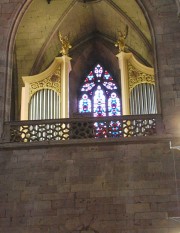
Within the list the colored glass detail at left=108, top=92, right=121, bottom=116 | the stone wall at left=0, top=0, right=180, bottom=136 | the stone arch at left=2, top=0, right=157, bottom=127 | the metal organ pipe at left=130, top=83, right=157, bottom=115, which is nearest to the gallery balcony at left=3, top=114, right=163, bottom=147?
the stone wall at left=0, top=0, right=180, bottom=136

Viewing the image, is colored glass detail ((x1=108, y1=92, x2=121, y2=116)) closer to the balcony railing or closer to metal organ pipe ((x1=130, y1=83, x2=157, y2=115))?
metal organ pipe ((x1=130, y1=83, x2=157, y2=115))

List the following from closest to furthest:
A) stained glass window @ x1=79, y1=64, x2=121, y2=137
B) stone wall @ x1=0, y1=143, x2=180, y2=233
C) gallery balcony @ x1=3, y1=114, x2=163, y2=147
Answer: stone wall @ x1=0, y1=143, x2=180, y2=233 → gallery balcony @ x1=3, y1=114, x2=163, y2=147 → stained glass window @ x1=79, y1=64, x2=121, y2=137

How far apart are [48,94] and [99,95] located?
2.79 m

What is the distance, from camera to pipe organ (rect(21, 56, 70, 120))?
12625 millimetres

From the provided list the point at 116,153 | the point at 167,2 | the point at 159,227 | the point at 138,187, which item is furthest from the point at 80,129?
the point at 167,2

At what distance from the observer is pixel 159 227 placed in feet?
30.3

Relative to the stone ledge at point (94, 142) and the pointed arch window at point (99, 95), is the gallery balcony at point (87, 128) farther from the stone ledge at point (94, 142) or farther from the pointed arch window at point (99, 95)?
the pointed arch window at point (99, 95)

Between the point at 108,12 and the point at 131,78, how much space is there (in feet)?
9.19

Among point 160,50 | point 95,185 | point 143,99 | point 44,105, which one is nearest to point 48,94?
point 44,105

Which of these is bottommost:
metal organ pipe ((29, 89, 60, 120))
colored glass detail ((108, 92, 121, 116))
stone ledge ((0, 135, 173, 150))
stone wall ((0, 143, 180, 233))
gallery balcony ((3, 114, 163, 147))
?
stone wall ((0, 143, 180, 233))

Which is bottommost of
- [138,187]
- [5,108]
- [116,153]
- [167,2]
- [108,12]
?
[138,187]

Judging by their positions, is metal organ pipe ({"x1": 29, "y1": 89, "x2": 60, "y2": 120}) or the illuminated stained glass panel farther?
the illuminated stained glass panel

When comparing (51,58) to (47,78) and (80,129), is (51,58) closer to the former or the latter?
(47,78)

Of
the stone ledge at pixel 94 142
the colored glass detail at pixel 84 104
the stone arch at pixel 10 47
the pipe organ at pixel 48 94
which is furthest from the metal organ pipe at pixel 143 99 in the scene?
the colored glass detail at pixel 84 104
